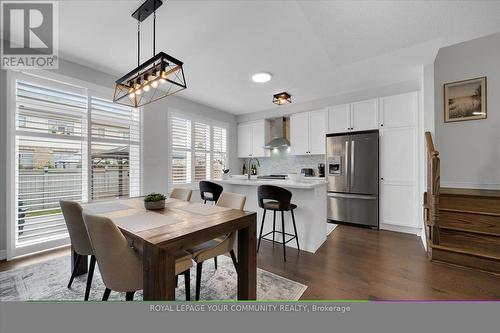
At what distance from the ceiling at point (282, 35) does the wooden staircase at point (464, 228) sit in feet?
4.09

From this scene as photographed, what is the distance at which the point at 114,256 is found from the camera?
1170 millimetres

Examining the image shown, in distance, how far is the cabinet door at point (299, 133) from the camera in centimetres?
454

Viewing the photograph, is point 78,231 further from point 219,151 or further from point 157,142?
point 219,151

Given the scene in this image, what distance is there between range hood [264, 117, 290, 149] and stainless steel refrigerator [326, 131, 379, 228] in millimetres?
1072

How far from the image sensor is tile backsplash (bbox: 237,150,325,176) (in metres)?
4.71

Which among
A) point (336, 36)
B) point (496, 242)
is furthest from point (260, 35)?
point (496, 242)

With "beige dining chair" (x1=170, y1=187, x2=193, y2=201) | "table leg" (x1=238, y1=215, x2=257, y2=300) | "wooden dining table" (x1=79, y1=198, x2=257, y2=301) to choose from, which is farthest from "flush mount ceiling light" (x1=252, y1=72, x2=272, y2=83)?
"table leg" (x1=238, y1=215, x2=257, y2=300)

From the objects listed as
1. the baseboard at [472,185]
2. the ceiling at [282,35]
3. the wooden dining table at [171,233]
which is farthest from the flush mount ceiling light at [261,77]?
the baseboard at [472,185]

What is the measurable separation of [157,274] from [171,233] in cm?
22

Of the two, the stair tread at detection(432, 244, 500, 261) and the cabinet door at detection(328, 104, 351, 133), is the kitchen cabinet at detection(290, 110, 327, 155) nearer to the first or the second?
the cabinet door at detection(328, 104, 351, 133)

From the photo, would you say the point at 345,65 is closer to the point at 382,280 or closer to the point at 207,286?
the point at 382,280

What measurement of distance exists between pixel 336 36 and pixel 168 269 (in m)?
2.76

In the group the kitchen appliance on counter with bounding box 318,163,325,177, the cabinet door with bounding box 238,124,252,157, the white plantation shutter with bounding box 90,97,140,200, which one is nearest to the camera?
the white plantation shutter with bounding box 90,97,140,200

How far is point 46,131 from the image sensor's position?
2604mm
